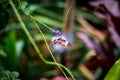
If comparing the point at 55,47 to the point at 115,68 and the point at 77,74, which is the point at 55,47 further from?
the point at 115,68

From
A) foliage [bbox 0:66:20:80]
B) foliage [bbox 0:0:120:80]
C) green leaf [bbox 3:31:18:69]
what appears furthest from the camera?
green leaf [bbox 3:31:18:69]

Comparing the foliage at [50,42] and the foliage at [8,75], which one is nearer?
the foliage at [8,75]

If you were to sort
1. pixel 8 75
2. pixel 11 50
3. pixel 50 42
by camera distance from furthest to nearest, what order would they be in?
1. pixel 50 42
2. pixel 11 50
3. pixel 8 75

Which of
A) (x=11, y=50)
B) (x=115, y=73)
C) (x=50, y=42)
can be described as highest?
(x=115, y=73)

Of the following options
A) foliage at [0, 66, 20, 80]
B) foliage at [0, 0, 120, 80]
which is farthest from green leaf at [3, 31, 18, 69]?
foliage at [0, 66, 20, 80]

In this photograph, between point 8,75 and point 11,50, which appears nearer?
point 8,75

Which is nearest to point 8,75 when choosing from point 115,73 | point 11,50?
point 115,73

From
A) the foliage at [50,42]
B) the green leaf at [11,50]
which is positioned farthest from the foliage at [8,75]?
the green leaf at [11,50]

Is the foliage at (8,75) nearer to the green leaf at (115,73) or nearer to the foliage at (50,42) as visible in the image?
the foliage at (50,42)

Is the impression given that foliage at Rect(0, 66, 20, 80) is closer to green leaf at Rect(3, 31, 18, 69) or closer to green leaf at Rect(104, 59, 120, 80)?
green leaf at Rect(104, 59, 120, 80)

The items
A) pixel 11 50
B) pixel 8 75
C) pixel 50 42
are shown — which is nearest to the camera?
pixel 8 75

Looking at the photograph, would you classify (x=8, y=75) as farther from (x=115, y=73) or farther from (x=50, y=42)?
(x=50, y=42)

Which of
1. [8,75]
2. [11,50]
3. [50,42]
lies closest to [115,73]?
[8,75]

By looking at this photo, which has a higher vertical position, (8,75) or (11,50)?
(8,75)
